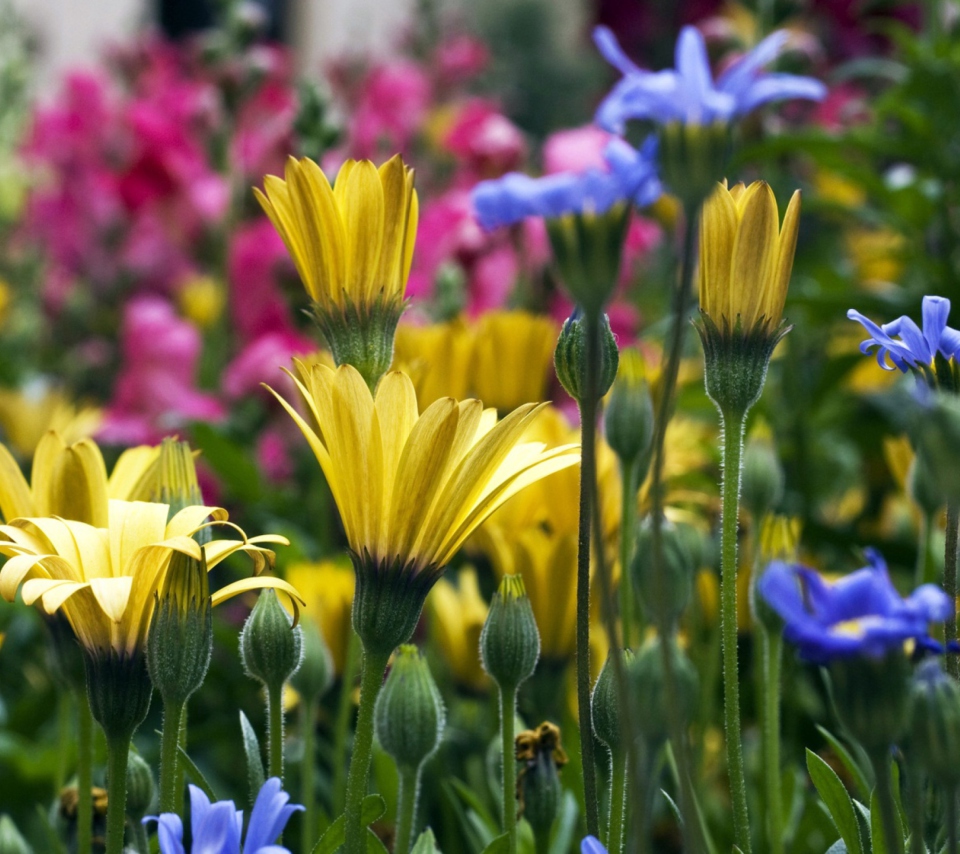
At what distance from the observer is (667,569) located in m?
0.35

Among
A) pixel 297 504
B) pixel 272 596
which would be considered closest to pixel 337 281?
pixel 272 596

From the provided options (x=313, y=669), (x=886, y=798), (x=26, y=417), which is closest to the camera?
(x=886, y=798)

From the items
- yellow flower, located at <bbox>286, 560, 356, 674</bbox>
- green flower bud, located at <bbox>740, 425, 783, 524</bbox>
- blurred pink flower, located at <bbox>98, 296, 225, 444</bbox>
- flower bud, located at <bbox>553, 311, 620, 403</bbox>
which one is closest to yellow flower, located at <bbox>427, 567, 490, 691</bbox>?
yellow flower, located at <bbox>286, 560, 356, 674</bbox>

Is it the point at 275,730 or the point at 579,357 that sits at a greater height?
the point at 579,357

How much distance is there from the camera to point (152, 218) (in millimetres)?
1236

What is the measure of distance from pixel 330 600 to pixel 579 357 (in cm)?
27

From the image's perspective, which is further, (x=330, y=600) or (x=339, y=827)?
(x=330, y=600)

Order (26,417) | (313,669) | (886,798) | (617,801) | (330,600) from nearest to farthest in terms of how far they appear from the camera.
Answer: (886,798)
(617,801)
(313,669)
(330,600)
(26,417)

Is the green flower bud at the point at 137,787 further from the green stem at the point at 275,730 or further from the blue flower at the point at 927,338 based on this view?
the blue flower at the point at 927,338

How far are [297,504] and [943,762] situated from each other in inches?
27.4

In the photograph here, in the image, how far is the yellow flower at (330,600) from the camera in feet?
1.81

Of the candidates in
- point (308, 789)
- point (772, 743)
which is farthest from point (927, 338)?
point (308, 789)

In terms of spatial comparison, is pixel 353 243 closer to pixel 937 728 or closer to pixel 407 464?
pixel 407 464

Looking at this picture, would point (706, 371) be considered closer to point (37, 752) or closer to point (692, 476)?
point (692, 476)
